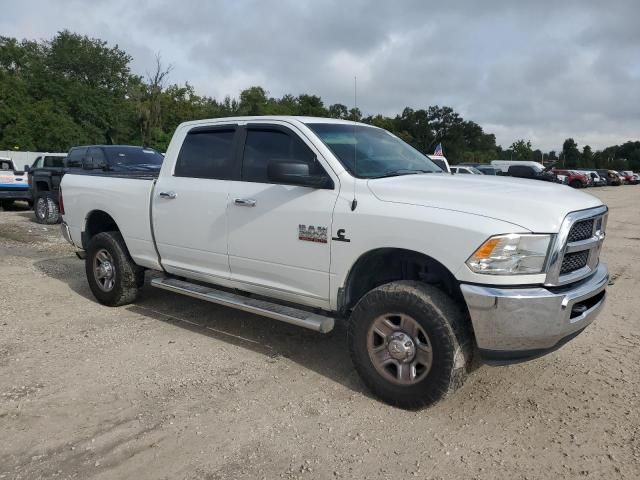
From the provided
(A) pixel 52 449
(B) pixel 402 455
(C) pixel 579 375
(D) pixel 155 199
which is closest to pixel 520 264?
(B) pixel 402 455

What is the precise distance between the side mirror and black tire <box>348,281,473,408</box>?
2.92 feet

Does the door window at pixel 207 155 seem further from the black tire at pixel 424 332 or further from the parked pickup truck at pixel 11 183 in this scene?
the parked pickup truck at pixel 11 183

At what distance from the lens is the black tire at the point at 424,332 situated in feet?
11.0

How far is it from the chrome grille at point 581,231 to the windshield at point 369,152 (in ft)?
4.38

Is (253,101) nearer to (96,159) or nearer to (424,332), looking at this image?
(96,159)

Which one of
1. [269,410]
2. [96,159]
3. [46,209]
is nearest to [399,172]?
[269,410]

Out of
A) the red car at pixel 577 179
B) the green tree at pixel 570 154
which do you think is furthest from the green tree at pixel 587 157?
the red car at pixel 577 179

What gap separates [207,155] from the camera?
4.92 metres

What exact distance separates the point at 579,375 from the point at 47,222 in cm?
1293

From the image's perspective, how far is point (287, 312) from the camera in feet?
13.6

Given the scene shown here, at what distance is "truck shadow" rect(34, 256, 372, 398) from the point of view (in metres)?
4.38

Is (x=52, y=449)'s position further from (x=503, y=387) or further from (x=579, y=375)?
(x=579, y=375)

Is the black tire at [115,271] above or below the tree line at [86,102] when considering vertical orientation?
below

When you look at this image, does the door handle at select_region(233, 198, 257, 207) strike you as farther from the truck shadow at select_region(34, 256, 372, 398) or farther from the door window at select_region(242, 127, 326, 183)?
the truck shadow at select_region(34, 256, 372, 398)
